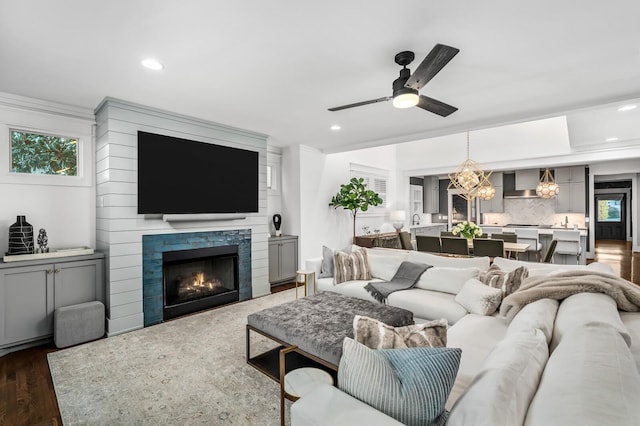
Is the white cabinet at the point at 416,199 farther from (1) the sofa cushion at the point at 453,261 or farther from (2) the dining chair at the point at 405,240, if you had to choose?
(1) the sofa cushion at the point at 453,261

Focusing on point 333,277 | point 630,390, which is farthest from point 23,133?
point 630,390

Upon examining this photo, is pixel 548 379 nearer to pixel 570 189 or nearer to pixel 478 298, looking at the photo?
pixel 478 298

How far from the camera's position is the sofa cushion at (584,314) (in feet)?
4.66

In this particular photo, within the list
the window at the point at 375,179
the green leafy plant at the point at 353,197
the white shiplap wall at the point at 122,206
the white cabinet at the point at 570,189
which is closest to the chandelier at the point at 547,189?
the white cabinet at the point at 570,189

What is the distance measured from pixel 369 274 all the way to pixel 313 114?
2227 mm

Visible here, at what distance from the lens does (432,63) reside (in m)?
2.03

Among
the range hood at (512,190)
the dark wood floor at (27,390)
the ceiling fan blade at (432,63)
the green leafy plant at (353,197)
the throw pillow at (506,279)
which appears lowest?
the dark wood floor at (27,390)

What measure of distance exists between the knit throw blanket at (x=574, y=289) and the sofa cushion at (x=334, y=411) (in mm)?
1746

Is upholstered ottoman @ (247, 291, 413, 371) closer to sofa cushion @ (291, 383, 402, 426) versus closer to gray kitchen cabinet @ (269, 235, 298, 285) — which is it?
sofa cushion @ (291, 383, 402, 426)

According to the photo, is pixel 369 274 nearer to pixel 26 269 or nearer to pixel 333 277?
pixel 333 277

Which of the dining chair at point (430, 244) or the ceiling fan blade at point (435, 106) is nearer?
the ceiling fan blade at point (435, 106)

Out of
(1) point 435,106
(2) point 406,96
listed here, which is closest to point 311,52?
(2) point 406,96

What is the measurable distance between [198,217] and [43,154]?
1839 mm

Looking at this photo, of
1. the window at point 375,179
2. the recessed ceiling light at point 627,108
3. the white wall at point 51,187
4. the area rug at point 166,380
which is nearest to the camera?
the area rug at point 166,380
